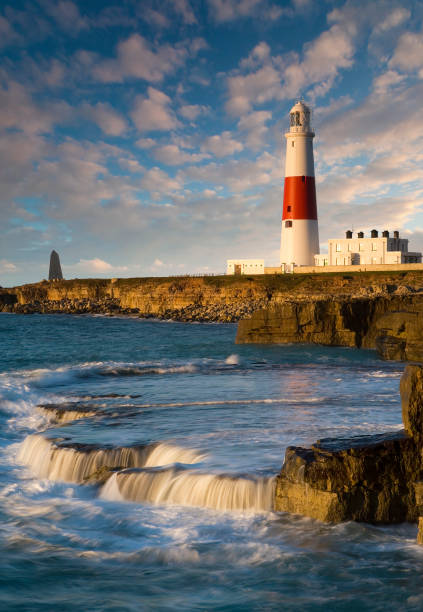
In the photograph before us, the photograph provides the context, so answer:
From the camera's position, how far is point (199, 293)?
6531cm

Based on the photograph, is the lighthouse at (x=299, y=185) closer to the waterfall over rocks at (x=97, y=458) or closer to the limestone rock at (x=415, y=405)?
the waterfall over rocks at (x=97, y=458)

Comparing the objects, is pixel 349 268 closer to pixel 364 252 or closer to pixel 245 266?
pixel 364 252

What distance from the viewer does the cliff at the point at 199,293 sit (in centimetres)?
5356

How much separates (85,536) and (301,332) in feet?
78.0

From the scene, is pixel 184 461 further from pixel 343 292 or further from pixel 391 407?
pixel 343 292

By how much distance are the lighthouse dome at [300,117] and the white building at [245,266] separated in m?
16.2

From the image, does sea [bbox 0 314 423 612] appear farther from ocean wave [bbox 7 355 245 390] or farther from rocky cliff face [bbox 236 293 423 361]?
rocky cliff face [bbox 236 293 423 361]

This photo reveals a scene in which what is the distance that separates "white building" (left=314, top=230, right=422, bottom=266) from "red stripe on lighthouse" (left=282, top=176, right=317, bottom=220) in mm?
6074

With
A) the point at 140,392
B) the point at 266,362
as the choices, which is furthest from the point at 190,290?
the point at 140,392

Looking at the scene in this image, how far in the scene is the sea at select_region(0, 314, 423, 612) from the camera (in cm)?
590

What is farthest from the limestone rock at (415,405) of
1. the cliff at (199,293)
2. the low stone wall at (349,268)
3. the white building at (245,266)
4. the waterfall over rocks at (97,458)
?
the white building at (245,266)

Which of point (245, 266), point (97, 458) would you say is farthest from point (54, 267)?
point (97, 458)

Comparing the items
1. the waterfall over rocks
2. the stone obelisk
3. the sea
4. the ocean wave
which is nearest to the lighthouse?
the ocean wave

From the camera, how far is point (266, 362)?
2366cm
